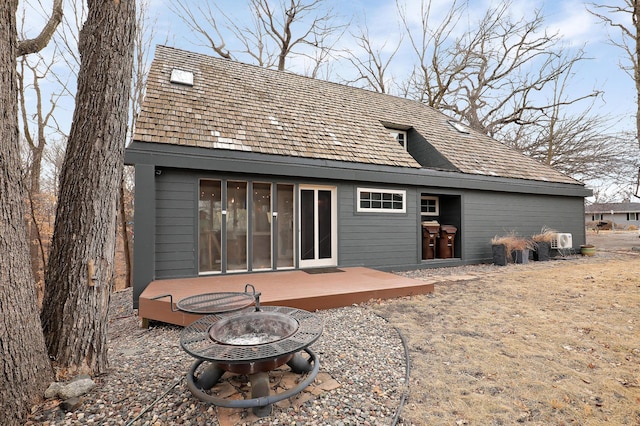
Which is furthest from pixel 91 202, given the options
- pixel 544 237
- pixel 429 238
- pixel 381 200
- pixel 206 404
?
pixel 544 237

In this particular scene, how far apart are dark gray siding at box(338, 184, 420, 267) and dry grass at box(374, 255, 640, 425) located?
1804mm

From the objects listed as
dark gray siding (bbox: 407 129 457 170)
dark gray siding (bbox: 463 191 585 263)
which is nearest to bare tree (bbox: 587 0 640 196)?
dark gray siding (bbox: 463 191 585 263)

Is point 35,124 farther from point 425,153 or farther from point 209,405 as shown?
point 425,153

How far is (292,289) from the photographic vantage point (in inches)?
167

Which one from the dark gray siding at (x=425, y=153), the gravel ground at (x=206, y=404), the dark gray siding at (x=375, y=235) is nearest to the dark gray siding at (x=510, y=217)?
the dark gray siding at (x=425, y=153)

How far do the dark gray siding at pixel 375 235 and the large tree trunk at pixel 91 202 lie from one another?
4.38m

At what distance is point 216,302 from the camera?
2.96 metres

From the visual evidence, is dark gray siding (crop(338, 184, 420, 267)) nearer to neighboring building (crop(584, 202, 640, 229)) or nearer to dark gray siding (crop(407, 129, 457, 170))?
dark gray siding (crop(407, 129, 457, 170))

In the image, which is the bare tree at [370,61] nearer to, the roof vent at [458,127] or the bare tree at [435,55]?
the bare tree at [435,55]

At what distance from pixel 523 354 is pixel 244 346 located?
248cm

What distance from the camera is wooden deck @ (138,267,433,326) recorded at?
3.52 metres

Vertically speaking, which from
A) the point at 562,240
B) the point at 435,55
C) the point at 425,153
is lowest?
the point at 562,240

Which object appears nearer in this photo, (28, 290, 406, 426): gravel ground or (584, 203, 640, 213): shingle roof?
(28, 290, 406, 426): gravel ground

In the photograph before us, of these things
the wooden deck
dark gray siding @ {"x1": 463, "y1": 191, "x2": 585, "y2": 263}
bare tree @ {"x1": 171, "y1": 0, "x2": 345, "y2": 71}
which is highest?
bare tree @ {"x1": 171, "y1": 0, "x2": 345, "y2": 71}
